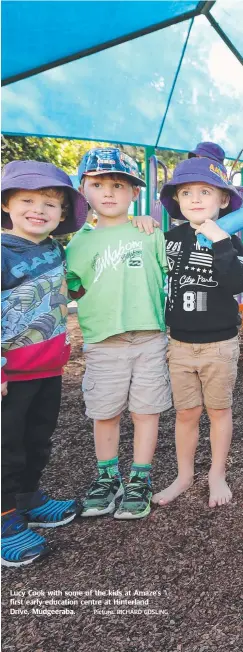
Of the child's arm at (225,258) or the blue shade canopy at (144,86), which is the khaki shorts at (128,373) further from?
the blue shade canopy at (144,86)

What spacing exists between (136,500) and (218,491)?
32 cm

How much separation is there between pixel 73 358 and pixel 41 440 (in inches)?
108

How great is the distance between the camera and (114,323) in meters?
2.06

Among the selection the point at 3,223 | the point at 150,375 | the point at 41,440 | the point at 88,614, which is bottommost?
the point at 88,614

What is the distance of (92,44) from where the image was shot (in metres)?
3.50

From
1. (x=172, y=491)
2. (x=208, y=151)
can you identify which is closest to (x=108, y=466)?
(x=172, y=491)

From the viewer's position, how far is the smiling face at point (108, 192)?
2.07 meters

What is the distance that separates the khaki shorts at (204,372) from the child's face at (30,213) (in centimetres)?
68

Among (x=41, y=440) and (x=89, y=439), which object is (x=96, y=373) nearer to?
(x=41, y=440)

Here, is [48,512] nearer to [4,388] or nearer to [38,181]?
[4,388]

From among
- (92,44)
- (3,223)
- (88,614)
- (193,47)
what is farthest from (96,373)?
(193,47)

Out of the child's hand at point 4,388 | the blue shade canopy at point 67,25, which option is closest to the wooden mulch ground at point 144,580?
the child's hand at point 4,388

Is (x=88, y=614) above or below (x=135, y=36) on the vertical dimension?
below

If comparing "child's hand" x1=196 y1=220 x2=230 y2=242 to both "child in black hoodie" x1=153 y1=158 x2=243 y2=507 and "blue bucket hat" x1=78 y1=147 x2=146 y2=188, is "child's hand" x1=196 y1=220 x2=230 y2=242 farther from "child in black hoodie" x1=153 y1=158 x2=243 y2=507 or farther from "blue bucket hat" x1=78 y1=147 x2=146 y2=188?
"blue bucket hat" x1=78 y1=147 x2=146 y2=188
